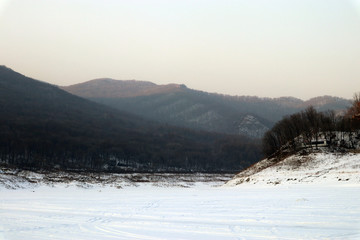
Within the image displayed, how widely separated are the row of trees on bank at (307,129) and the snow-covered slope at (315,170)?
32.6 feet

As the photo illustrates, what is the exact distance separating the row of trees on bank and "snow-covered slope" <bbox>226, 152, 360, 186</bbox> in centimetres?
994

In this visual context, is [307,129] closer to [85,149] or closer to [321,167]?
[321,167]

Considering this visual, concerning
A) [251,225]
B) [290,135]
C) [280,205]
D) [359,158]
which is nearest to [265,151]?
[290,135]

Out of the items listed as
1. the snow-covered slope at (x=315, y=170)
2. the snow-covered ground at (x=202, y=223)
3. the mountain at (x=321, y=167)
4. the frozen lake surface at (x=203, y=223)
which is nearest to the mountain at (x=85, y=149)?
Result: the snow-covered slope at (x=315, y=170)

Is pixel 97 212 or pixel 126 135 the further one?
pixel 126 135

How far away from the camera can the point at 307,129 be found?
58.9m

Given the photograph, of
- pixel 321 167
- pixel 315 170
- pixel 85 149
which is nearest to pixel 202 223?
pixel 315 170

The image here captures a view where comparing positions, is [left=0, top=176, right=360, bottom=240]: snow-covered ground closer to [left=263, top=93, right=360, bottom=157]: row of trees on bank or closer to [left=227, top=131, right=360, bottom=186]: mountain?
[left=227, top=131, right=360, bottom=186]: mountain

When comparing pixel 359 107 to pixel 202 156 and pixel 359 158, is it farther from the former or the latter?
pixel 202 156

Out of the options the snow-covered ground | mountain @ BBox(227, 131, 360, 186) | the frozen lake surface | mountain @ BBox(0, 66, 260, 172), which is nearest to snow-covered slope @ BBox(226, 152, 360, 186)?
mountain @ BBox(227, 131, 360, 186)

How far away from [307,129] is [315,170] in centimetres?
1951

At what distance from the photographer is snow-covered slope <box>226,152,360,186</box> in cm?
3392

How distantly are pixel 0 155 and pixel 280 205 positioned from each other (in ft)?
317

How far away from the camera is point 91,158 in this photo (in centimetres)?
11506
